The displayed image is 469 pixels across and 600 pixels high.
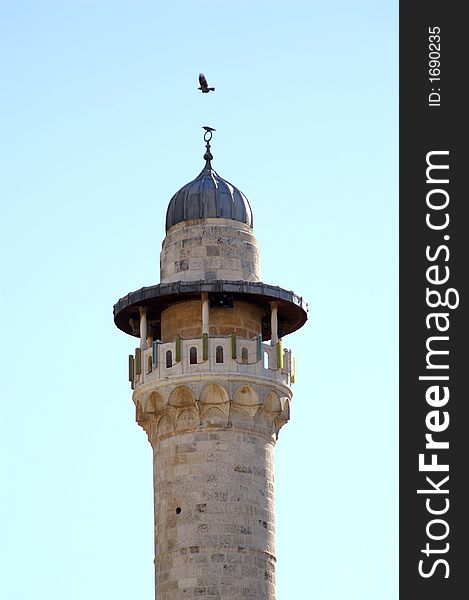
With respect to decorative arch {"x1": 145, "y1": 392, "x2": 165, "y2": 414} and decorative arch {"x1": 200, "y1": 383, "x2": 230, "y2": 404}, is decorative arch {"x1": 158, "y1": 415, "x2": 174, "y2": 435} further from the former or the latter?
decorative arch {"x1": 200, "y1": 383, "x2": 230, "y2": 404}

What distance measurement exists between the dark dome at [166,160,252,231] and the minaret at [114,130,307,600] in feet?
0.09

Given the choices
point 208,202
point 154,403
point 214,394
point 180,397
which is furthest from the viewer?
point 208,202

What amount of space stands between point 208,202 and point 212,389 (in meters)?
5.33

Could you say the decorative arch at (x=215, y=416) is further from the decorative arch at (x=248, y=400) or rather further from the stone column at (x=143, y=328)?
the stone column at (x=143, y=328)

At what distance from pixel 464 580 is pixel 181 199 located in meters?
16.0

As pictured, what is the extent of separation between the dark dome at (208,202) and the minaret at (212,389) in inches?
1.1

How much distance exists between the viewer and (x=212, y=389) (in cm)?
4628

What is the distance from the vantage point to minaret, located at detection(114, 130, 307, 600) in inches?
1769

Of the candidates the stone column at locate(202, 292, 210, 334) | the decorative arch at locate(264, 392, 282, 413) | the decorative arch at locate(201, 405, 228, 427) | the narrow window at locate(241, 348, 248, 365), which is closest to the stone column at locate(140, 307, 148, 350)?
the stone column at locate(202, 292, 210, 334)

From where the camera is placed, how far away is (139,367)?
4775 cm

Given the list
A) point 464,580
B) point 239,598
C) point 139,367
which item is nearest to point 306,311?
point 139,367

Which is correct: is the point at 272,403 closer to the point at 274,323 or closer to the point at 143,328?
the point at 274,323

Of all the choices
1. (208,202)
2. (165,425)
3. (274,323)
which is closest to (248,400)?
(165,425)

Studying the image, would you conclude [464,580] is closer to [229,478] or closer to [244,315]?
[229,478]
